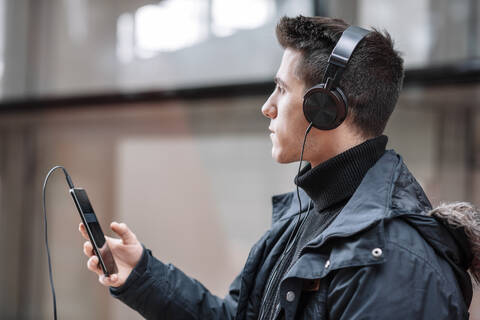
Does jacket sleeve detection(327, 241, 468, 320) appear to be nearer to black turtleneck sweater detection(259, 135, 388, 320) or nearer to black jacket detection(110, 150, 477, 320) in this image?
black jacket detection(110, 150, 477, 320)

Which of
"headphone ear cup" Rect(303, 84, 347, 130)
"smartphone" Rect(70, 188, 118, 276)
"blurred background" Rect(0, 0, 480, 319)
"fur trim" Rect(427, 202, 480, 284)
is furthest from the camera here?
"blurred background" Rect(0, 0, 480, 319)

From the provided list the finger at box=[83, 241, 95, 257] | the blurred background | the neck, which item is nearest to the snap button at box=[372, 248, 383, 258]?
the neck

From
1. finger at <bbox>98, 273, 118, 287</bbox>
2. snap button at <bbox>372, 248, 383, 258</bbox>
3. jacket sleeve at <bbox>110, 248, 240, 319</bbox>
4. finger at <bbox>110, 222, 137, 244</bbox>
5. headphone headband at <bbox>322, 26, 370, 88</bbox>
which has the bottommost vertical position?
jacket sleeve at <bbox>110, 248, 240, 319</bbox>

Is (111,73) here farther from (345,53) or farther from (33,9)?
(345,53)

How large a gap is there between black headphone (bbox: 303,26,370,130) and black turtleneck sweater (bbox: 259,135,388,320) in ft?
0.32

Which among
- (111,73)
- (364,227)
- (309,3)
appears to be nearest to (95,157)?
(111,73)

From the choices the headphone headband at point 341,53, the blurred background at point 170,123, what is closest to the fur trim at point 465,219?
the headphone headband at point 341,53

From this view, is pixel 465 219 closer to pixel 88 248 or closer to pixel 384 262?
pixel 384 262

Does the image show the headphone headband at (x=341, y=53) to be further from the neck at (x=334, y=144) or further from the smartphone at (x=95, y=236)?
the smartphone at (x=95, y=236)

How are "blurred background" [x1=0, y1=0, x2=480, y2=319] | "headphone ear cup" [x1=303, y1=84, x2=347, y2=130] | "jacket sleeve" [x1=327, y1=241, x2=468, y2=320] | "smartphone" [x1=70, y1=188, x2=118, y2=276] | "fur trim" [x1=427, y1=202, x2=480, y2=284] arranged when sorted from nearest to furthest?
"jacket sleeve" [x1=327, y1=241, x2=468, y2=320] < "fur trim" [x1=427, y1=202, x2=480, y2=284] < "headphone ear cup" [x1=303, y1=84, x2=347, y2=130] < "smartphone" [x1=70, y1=188, x2=118, y2=276] < "blurred background" [x1=0, y1=0, x2=480, y2=319]

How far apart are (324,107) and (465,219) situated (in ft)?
1.37

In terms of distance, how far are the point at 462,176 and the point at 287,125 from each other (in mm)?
1675

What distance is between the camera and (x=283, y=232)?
5.35 feet

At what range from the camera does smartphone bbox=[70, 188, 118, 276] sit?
1.48 meters
